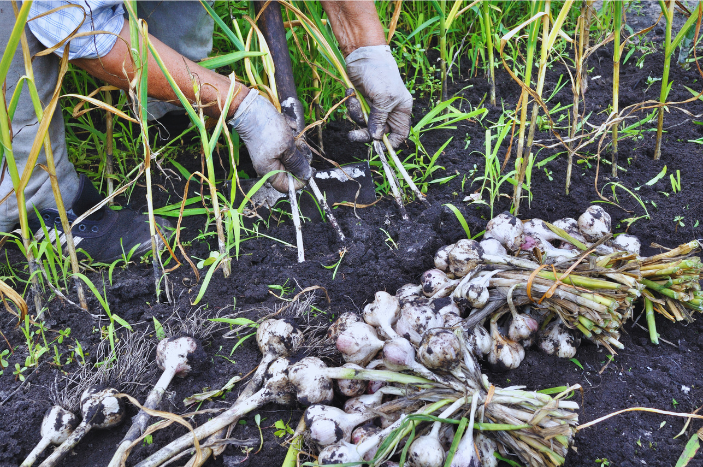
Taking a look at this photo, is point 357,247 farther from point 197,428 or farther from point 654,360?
point 654,360

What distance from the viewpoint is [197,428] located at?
1.22 m

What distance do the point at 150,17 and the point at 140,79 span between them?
A: 117 centimetres

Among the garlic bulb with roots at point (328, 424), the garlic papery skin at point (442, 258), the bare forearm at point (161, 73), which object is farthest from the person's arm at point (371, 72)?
the garlic bulb with roots at point (328, 424)

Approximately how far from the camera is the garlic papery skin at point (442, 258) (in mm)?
1601

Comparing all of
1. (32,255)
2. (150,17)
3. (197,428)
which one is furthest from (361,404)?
(150,17)

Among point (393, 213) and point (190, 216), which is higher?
point (190, 216)

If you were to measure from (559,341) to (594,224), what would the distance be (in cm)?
43

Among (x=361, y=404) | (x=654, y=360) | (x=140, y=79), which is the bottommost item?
(x=654, y=360)

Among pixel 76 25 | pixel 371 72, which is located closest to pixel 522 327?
pixel 371 72

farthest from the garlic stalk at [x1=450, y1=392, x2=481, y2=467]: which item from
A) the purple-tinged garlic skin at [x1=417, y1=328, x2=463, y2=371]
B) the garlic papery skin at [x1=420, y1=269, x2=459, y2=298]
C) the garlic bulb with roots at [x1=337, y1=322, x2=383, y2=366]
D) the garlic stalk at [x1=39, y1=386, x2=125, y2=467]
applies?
the garlic stalk at [x1=39, y1=386, x2=125, y2=467]

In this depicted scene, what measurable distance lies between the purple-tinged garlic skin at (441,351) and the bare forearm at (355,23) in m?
1.34

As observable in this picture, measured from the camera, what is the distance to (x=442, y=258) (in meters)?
1.61

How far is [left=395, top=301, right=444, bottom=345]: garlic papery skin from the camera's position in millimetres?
1366

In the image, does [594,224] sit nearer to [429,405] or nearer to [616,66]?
[616,66]
